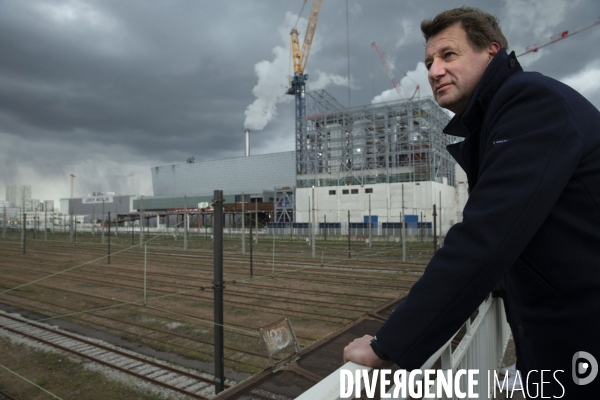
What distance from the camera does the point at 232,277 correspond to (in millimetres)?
16453

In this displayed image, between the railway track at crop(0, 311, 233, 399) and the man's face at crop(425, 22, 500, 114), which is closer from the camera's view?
the man's face at crop(425, 22, 500, 114)

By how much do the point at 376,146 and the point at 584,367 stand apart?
54.1m

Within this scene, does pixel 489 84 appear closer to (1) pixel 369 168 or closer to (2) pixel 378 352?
(2) pixel 378 352

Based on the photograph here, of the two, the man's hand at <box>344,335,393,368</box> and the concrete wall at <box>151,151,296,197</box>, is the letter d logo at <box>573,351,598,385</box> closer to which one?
the man's hand at <box>344,335,393,368</box>

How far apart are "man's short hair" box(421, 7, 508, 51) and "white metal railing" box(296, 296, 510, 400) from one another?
112 centimetres

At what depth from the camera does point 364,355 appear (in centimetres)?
117

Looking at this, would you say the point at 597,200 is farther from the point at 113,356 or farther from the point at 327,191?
the point at 327,191

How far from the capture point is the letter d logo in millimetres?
1091

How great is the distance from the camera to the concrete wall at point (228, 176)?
224ft

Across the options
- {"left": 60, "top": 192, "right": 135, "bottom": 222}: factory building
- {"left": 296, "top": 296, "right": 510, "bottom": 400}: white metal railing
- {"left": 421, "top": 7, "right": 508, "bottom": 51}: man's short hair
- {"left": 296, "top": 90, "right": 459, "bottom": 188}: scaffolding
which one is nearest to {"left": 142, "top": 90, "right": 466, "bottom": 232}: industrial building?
{"left": 296, "top": 90, "right": 459, "bottom": 188}: scaffolding

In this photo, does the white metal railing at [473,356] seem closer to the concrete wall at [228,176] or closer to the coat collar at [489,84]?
Answer: the coat collar at [489,84]

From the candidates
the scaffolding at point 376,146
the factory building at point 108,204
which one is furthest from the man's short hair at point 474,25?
the factory building at point 108,204

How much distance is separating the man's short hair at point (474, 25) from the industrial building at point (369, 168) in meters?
39.8

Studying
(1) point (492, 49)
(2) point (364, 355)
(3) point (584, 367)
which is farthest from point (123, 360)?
(1) point (492, 49)
